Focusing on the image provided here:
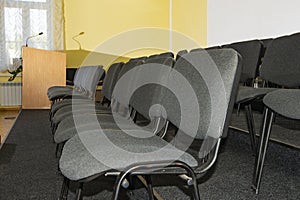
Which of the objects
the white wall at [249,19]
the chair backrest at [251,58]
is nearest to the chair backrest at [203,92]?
the chair backrest at [251,58]

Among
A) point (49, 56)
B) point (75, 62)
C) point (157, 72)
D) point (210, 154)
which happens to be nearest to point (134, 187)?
point (157, 72)

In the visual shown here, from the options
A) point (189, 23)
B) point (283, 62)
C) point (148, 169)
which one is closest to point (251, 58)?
point (283, 62)

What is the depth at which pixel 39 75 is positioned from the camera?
218 inches

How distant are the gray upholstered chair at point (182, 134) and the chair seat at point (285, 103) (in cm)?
49

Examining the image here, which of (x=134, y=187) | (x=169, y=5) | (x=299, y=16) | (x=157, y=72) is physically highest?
(x=169, y=5)

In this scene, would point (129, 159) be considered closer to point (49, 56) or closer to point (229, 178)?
point (229, 178)

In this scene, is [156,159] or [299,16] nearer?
[156,159]

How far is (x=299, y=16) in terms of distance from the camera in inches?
117

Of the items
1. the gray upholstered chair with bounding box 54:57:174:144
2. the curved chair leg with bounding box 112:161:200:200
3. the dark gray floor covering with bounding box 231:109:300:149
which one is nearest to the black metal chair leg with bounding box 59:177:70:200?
the gray upholstered chair with bounding box 54:57:174:144

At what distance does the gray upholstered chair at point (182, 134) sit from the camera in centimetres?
95

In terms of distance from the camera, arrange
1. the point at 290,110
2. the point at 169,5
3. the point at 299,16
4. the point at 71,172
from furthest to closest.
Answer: the point at 169,5 < the point at 299,16 < the point at 290,110 < the point at 71,172

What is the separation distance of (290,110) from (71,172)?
0.98 metres

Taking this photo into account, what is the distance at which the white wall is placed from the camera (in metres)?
3.14

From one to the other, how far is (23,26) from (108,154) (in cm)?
580
